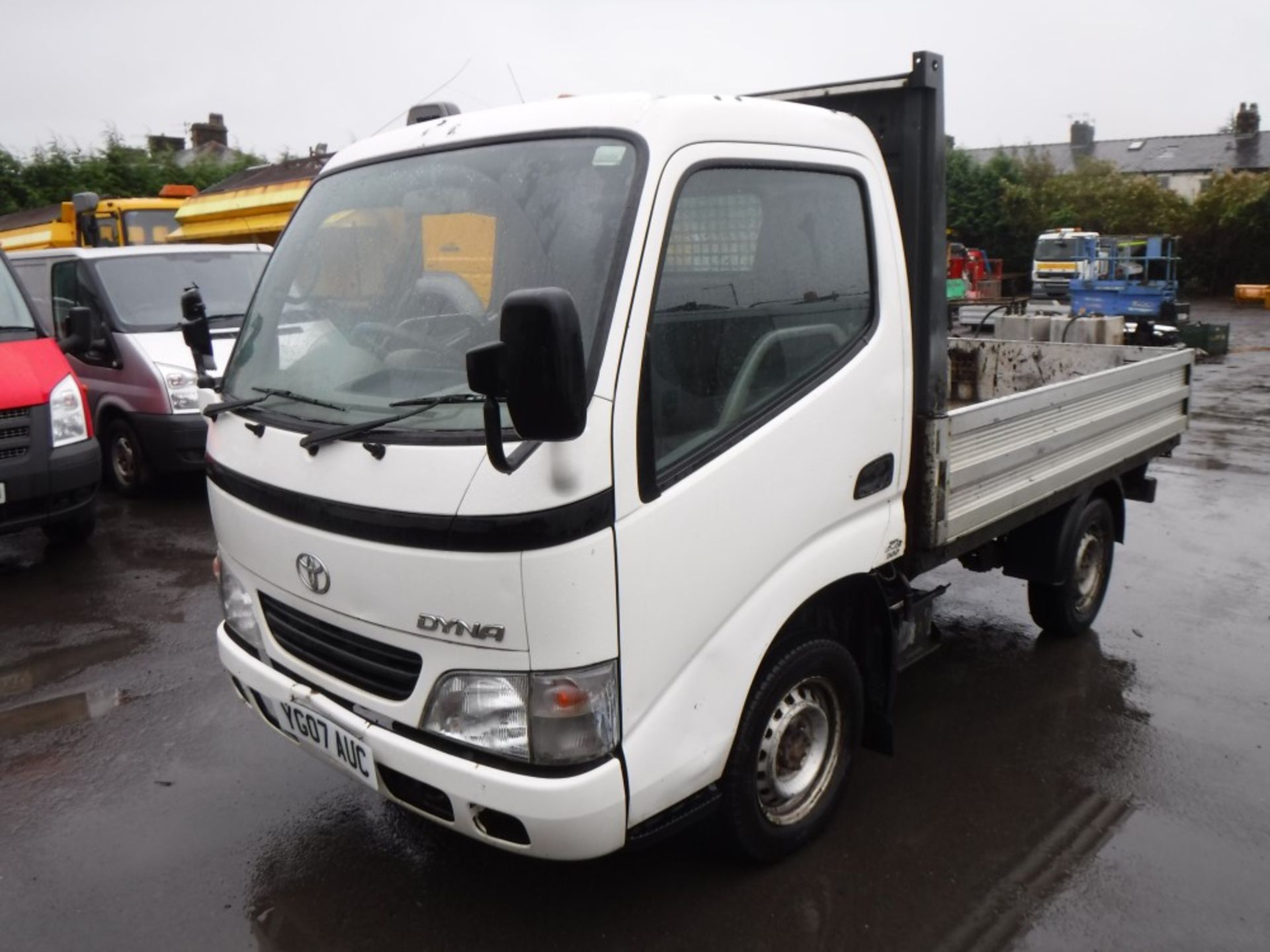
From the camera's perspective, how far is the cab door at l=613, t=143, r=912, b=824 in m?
2.50

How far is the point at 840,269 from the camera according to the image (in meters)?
3.20

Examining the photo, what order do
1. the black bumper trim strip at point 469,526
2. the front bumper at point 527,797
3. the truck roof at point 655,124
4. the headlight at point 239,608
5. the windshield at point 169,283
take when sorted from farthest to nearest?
the windshield at point 169,283, the headlight at point 239,608, the truck roof at point 655,124, the front bumper at point 527,797, the black bumper trim strip at point 469,526

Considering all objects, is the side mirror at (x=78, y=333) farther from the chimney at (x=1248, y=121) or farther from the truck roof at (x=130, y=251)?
the chimney at (x=1248, y=121)

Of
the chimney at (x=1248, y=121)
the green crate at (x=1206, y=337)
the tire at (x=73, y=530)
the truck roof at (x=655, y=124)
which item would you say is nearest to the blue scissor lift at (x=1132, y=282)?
the green crate at (x=1206, y=337)

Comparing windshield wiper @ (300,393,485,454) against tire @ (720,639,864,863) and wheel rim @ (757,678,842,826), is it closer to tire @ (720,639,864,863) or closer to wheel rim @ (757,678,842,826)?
tire @ (720,639,864,863)

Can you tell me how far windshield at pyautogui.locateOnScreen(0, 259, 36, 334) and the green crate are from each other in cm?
1774

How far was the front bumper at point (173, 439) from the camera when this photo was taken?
7.66m

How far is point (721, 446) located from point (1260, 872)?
2293 millimetres

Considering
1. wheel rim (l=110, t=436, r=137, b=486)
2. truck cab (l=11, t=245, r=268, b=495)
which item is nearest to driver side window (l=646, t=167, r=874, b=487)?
truck cab (l=11, t=245, r=268, b=495)


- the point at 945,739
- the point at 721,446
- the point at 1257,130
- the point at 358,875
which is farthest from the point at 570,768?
the point at 1257,130

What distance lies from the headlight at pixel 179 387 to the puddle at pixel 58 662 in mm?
2722

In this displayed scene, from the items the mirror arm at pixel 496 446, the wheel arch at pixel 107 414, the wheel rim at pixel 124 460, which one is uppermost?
the mirror arm at pixel 496 446

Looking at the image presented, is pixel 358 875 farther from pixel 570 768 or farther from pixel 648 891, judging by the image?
pixel 570 768

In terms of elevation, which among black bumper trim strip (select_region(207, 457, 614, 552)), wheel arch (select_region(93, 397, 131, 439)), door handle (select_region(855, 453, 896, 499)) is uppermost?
black bumper trim strip (select_region(207, 457, 614, 552))
